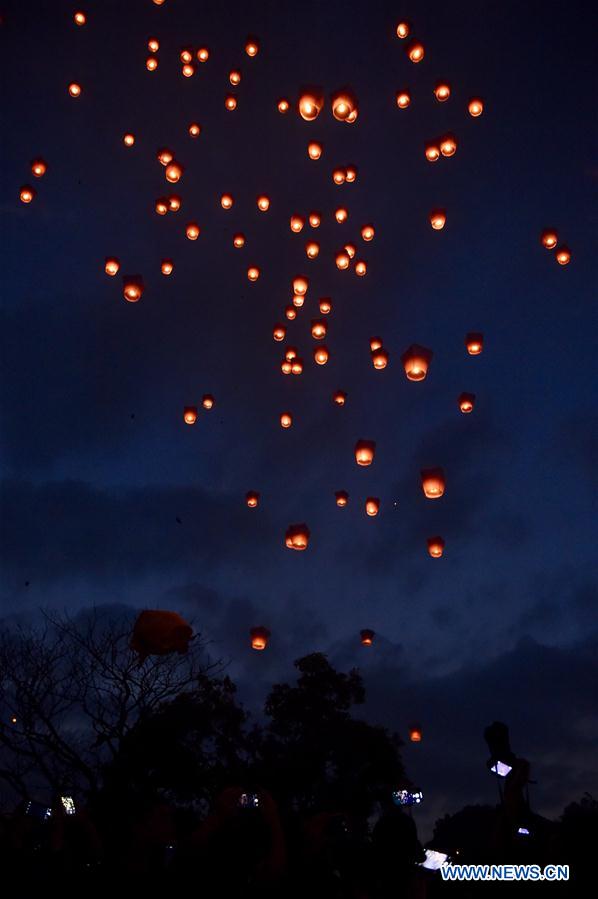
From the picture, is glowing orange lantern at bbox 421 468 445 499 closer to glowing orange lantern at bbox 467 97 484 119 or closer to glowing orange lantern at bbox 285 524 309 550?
glowing orange lantern at bbox 285 524 309 550

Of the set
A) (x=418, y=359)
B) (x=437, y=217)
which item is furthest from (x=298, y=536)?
(x=437, y=217)

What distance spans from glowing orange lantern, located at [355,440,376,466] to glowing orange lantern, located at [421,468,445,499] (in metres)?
1.15

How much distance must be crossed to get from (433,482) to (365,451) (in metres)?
1.34

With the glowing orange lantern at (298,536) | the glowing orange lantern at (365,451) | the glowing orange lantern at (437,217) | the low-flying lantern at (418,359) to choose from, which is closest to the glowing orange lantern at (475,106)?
the glowing orange lantern at (437,217)

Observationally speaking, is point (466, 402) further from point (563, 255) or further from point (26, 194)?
point (26, 194)

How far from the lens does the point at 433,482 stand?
6.80 metres

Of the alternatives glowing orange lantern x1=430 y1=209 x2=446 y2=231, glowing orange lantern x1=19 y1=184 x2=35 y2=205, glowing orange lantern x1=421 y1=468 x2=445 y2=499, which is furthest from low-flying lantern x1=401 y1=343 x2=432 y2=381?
glowing orange lantern x1=19 y1=184 x2=35 y2=205

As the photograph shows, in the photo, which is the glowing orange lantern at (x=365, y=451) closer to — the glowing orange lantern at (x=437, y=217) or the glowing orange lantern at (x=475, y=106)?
the glowing orange lantern at (x=437, y=217)

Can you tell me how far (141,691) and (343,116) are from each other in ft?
30.2

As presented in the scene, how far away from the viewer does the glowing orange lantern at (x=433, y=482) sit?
6777mm

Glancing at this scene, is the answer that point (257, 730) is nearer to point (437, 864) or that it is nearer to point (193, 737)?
point (193, 737)

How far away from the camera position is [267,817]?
303 centimetres

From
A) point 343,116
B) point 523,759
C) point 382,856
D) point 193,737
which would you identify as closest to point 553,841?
point 523,759

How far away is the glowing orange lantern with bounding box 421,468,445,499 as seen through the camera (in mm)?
6777
